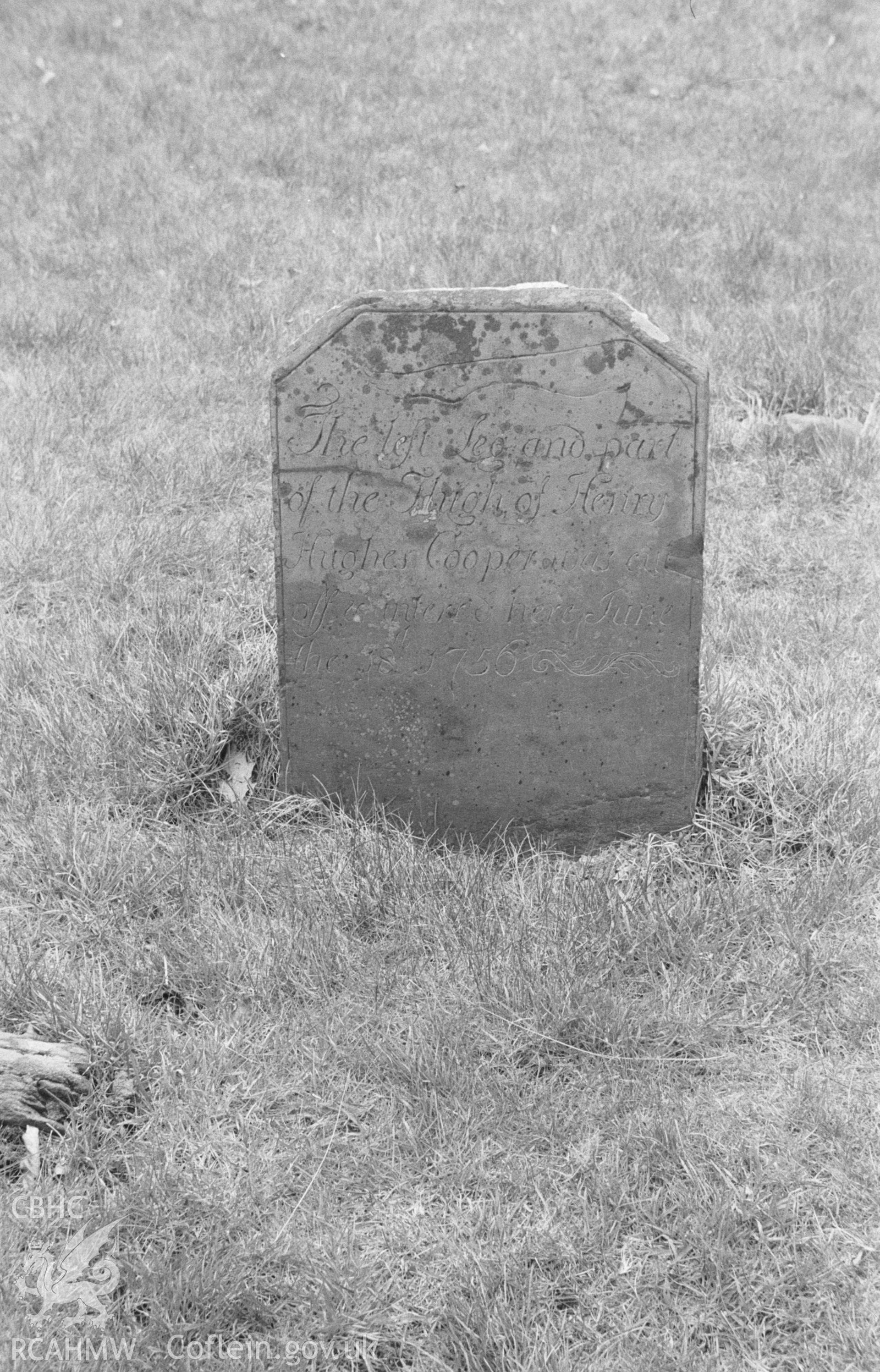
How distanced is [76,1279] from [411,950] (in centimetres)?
95

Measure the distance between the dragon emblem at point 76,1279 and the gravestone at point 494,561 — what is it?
1393mm

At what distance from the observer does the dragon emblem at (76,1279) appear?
75.5 inches

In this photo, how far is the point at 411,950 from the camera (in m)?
2.68

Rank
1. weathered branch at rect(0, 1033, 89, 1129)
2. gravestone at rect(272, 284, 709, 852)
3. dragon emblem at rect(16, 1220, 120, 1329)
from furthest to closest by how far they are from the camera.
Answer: gravestone at rect(272, 284, 709, 852), weathered branch at rect(0, 1033, 89, 1129), dragon emblem at rect(16, 1220, 120, 1329)

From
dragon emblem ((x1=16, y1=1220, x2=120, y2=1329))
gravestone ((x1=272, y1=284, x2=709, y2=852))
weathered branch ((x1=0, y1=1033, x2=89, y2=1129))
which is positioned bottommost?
dragon emblem ((x1=16, y1=1220, x2=120, y2=1329))

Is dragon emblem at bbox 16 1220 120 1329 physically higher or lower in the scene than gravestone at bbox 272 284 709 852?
lower

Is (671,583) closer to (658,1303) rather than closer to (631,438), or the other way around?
(631,438)

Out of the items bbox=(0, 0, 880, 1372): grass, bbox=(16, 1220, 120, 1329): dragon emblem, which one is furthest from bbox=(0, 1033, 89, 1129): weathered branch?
bbox=(16, 1220, 120, 1329): dragon emblem

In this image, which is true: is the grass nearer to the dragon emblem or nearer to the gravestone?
the dragon emblem

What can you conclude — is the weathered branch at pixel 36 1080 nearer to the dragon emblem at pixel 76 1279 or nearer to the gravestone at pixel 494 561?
the dragon emblem at pixel 76 1279

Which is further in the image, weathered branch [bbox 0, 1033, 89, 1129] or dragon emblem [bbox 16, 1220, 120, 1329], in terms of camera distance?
weathered branch [bbox 0, 1033, 89, 1129]

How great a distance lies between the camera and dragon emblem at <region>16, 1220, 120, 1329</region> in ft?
6.29

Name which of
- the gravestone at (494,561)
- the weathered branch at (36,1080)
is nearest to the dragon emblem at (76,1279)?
the weathered branch at (36,1080)

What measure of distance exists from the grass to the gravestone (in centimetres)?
19
